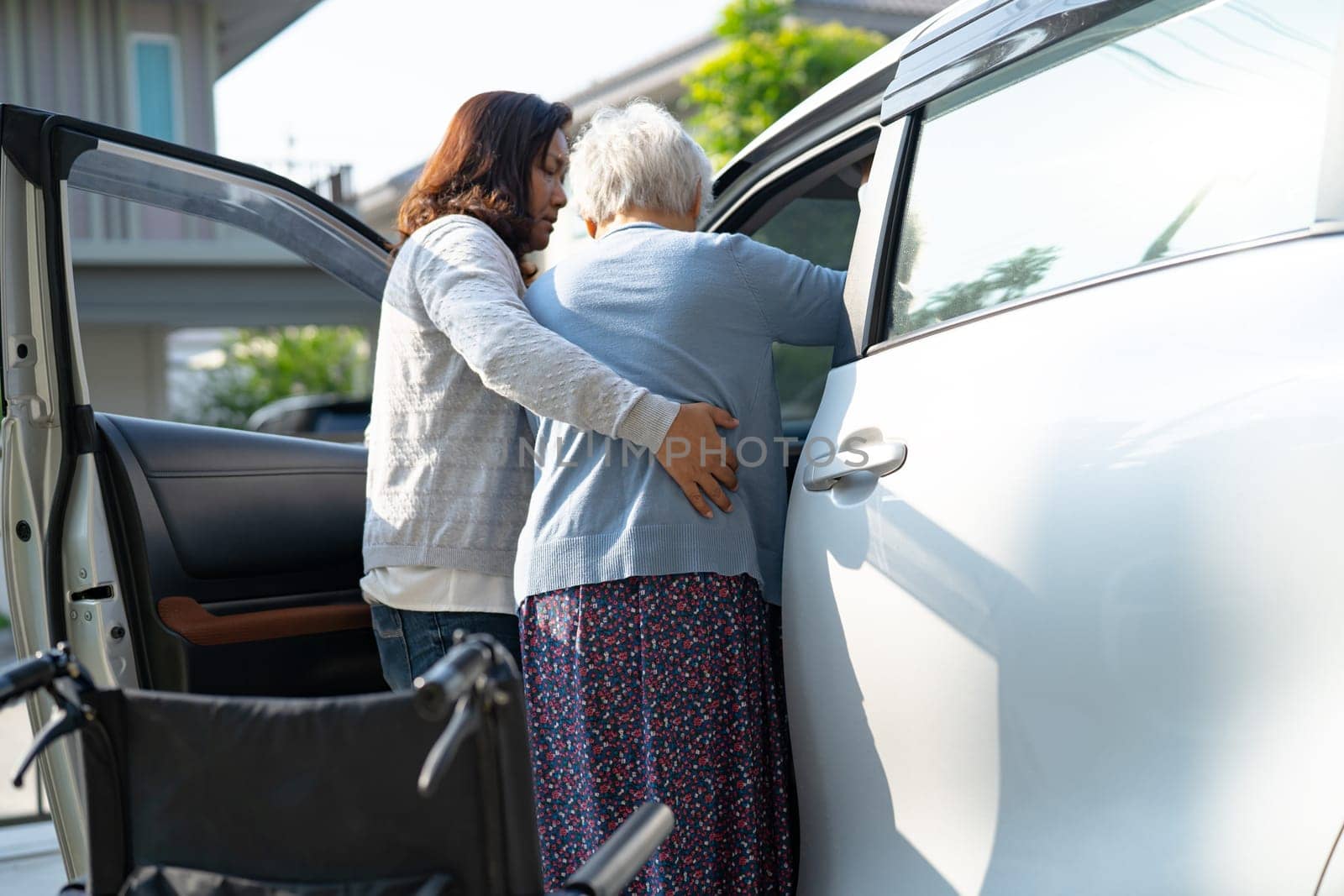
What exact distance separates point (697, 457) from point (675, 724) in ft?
1.25

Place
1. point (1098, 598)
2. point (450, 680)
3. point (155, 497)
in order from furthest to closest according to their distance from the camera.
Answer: point (155, 497) < point (1098, 598) < point (450, 680)

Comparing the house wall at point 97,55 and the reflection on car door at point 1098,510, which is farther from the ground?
the house wall at point 97,55

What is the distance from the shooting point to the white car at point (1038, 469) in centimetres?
123

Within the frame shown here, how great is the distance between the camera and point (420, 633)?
2.10 metres

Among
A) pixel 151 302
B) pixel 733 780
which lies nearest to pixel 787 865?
pixel 733 780

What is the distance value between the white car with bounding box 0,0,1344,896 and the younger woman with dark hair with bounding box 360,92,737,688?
361 mm

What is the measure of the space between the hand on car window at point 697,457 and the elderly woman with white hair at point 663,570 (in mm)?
17

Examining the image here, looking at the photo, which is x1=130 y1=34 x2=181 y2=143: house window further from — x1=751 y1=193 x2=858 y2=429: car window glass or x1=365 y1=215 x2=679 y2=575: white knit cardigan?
x1=365 y1=215 x2=679 y2=575: white knit cardigan

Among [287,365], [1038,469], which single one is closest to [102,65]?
[287,365]

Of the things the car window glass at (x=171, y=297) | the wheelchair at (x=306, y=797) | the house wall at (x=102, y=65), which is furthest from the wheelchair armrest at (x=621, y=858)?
the house wall at (x=102, y=65)

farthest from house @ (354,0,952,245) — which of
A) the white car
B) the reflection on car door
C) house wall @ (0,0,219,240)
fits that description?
the reflection on car door

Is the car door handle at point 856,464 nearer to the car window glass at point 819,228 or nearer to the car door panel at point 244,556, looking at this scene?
the car window glass at point 819,228

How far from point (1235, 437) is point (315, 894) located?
1034 mm

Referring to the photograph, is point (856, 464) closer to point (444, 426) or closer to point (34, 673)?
point (444, 426)
